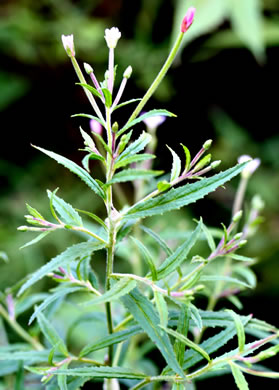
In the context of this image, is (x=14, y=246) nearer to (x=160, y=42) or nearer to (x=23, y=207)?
(x=23, y=207)

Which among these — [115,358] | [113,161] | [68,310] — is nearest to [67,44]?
[113,161]

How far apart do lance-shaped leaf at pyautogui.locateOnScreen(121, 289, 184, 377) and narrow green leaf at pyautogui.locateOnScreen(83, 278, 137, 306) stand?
1 centimetres

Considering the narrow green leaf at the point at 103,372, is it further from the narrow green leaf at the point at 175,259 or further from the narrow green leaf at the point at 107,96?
the narrow green leaf at the point at 107,96

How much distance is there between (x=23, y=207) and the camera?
4.43 feet

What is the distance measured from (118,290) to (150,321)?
27mm

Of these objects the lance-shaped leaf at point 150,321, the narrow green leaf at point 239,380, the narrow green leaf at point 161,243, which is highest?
the narrow green leaf at point 161,243

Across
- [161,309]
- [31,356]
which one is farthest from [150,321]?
[31,356]

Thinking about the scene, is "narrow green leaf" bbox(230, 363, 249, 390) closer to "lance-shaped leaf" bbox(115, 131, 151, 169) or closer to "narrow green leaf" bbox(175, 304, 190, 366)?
"narrow green leaf" bbox(175, 304, 190, 366)

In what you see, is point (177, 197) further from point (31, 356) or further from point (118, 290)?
point (31, 356)

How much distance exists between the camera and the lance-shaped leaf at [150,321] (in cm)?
28

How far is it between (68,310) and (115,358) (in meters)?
0.65

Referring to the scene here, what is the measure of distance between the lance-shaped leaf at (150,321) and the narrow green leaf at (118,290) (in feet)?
0.04

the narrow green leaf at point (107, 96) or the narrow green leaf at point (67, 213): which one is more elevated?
the narrow green leaf at point (107, 96)

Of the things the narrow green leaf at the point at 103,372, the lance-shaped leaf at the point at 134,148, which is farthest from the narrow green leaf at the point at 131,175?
the narrow green leaf at the point at 103,372
